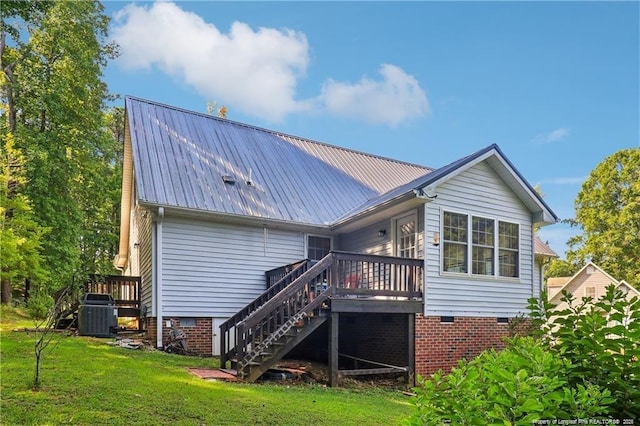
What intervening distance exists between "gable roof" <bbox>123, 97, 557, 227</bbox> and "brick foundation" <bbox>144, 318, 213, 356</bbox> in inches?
113

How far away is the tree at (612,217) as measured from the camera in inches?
1142

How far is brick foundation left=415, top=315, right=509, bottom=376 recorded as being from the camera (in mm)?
10352

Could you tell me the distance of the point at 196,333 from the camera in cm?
1141

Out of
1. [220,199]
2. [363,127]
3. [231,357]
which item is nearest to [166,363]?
[231,357]

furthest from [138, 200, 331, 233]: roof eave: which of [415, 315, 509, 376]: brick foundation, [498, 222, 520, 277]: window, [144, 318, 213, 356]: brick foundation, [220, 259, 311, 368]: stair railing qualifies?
[498, 222, 520, 277]: window

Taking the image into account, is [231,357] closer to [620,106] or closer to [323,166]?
[323,166]

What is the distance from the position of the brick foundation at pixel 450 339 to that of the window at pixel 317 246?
13.8 ft

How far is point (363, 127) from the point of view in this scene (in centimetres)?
2703

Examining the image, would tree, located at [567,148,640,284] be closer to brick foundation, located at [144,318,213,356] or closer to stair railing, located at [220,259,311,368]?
stair railing, located at [220,259,311,368]

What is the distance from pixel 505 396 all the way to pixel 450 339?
9.80m

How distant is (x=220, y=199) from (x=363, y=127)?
53.9ft

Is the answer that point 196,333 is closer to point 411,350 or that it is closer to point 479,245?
point 411,350

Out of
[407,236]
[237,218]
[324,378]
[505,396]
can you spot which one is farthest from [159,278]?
[505,396]

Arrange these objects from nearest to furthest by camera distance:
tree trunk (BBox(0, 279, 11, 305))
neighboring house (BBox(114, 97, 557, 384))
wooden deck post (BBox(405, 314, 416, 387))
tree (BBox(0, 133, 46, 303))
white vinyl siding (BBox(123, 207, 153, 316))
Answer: tree (BBox(0, 133, 46, 303)) → neighboring house (BBox(114, 97, 557, 384)) → wooden deck post (BBox(405, 314, 416, 387)) → white vinyl siding (BBox(123, 207, 153, 316)) → tree trunk (BBox(0, 279, 11, 305))
